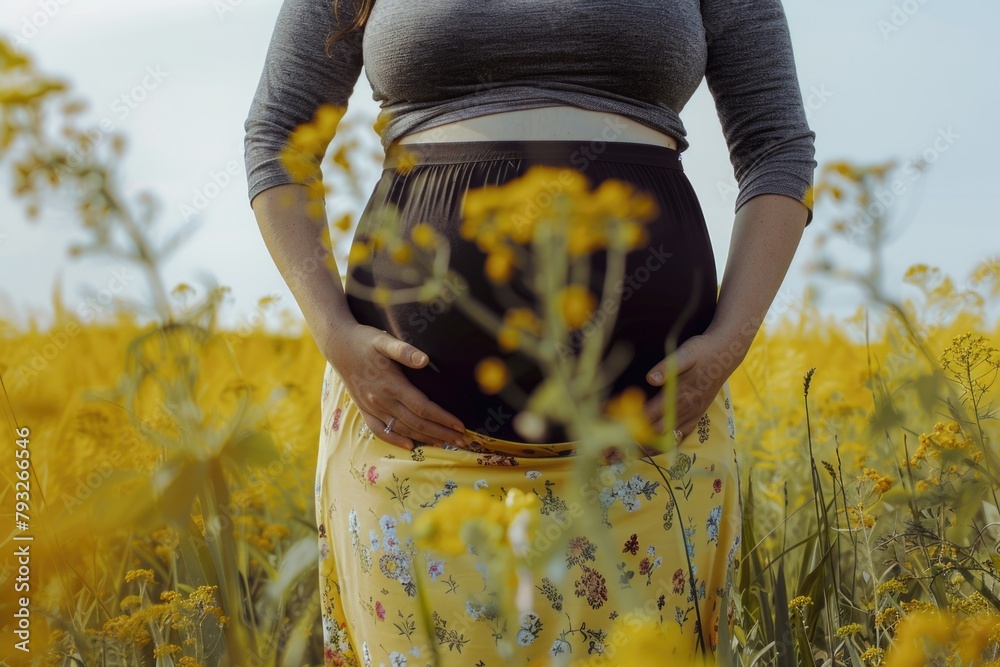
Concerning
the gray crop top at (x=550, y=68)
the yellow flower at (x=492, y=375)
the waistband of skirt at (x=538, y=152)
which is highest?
the gray crop top at (x=550, y=68)

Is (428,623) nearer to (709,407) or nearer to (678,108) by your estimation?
(709,407)

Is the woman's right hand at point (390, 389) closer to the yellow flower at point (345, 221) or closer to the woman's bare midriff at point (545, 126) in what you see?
the yellow flower at point (345, 221)

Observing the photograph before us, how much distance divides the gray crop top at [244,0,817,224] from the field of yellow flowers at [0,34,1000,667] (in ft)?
0.61

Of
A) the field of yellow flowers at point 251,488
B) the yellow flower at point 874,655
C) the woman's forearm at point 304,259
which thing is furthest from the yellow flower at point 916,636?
the woman's forearm at point 304,259

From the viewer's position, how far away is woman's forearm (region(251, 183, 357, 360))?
44.5 inches

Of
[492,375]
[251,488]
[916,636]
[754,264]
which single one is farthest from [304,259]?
[251,488]

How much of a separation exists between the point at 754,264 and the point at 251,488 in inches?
53.1

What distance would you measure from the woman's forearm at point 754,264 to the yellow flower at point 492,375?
270 millimetres

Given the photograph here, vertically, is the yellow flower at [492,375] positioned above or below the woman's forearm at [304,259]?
below

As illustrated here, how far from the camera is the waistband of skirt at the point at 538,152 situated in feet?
3.56

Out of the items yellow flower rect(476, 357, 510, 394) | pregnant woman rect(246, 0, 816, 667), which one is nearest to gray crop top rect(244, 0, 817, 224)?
pregnant woman rect(246, 0, 816, 667)

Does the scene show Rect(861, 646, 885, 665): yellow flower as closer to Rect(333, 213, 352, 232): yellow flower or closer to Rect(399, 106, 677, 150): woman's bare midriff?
Rect(399, 106, 677, 150): woman's bare midriff

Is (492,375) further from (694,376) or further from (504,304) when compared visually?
(694,376)

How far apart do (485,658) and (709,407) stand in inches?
17.0
